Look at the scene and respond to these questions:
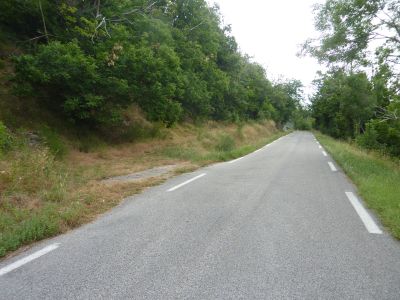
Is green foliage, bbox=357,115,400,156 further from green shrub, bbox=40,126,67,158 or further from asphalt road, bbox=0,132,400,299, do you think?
green shrub, bbox=40,126,67,158

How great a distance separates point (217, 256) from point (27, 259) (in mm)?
2280

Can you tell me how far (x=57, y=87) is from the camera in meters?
12.1

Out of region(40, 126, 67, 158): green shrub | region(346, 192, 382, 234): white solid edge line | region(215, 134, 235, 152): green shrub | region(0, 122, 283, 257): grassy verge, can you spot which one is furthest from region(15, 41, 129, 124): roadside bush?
region(346, 192, 382, 234): white solid edge line

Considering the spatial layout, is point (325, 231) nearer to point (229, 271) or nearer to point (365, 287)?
point (365, 287)

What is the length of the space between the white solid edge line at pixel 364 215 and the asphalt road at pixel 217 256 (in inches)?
3.5

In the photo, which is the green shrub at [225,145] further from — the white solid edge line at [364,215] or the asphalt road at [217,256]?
the asphalt road at [217,256]

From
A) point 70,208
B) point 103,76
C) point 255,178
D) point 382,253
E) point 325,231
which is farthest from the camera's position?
point 103,76

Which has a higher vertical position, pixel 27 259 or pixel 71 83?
pixel 71 83

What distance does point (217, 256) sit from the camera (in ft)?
11.8

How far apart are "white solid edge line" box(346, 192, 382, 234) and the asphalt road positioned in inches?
3.5

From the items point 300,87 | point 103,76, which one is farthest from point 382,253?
point 300,87

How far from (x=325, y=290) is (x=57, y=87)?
479 inches

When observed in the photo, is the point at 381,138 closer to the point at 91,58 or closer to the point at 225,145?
the point at 225,145

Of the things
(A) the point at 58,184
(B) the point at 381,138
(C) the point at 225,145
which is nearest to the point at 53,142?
(A) the point at 58,184
